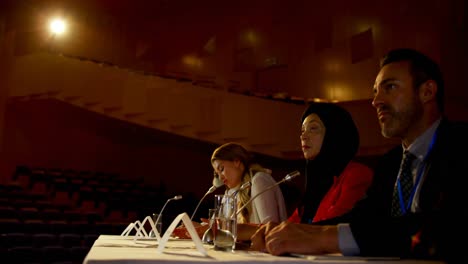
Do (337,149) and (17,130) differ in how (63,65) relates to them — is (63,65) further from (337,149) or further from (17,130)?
(337,149)

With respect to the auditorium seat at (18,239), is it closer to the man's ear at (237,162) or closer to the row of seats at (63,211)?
the row of seats at (63,211)

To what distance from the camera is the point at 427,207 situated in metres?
1.24

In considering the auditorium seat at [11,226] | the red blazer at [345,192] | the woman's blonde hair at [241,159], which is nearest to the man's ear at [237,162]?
the woman's blonde hair at [241,159]

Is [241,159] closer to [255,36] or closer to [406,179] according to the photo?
[406,179]

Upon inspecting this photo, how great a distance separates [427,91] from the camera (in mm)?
1373

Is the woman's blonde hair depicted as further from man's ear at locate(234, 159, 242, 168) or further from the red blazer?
the red blazer

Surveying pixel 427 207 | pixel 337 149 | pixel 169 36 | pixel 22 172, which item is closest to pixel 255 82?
pixel 169 36

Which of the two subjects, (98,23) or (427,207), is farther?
(98,23)

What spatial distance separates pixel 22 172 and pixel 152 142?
10.5 feet

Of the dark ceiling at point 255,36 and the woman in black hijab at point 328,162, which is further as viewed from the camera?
the dark ceiling at point 255,36

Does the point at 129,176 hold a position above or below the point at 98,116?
below

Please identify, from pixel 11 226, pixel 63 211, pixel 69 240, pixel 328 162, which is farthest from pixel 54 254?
pixel 328 162

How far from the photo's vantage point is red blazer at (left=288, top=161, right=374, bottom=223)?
5.82 ft

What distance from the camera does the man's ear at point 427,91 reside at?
1370 millimetres
